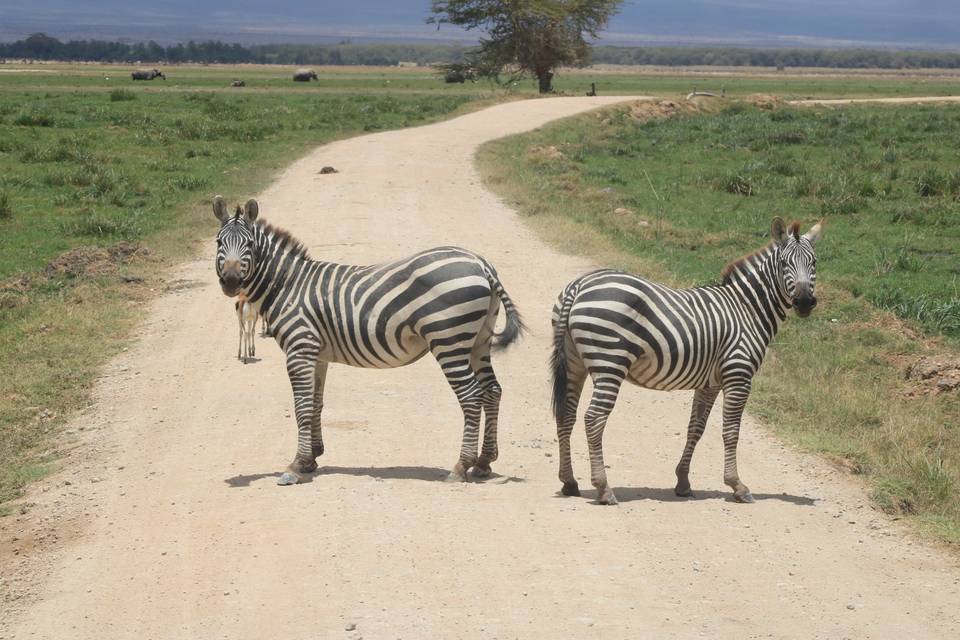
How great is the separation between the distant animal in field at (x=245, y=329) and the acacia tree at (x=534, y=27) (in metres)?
47.5

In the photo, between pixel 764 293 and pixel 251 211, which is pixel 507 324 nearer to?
pixel 764 293

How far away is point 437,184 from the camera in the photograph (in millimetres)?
25703

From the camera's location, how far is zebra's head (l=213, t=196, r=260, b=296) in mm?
9039

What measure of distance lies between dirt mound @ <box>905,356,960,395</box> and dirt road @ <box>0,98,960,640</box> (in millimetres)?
2924

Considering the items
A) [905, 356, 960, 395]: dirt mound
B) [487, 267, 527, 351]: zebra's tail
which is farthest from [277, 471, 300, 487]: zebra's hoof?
[905, 356, 960, 395]: dirt mound

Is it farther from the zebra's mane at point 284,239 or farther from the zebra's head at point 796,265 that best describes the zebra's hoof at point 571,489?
the zebra's mane at point 284,239

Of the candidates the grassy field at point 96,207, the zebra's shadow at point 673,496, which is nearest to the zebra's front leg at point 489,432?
the zebra's shadow at point 673,496

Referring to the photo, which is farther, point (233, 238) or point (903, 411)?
point (903, 411)

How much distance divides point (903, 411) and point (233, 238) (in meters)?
6.63

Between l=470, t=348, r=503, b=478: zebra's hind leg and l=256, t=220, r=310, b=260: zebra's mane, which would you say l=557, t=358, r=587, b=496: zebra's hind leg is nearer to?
l=470, t=348, r=503, b=478: zebra's hind leg

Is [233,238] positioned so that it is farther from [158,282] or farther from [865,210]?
[865,210]

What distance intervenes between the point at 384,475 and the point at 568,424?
1406 mm

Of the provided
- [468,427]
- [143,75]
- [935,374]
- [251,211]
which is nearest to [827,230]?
[935,374]

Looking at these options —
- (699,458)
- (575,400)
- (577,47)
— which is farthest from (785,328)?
(577,47)
